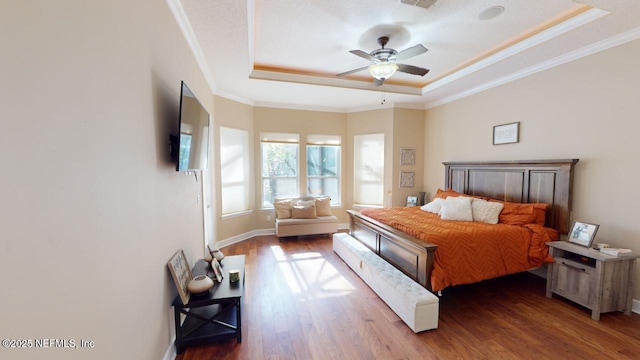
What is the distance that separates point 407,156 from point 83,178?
16.6ft

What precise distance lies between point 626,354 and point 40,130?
3721 millimetres

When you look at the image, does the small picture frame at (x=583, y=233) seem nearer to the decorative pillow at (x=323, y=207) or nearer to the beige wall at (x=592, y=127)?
the beige wall at (x=592, y=127)

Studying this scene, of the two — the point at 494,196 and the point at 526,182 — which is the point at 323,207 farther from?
the point at 526,182

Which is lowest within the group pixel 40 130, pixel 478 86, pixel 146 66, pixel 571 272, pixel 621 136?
pixel 571 272

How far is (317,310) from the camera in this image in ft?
8.15

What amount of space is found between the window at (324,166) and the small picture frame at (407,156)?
1.38m

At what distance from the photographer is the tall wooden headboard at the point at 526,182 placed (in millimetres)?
2867

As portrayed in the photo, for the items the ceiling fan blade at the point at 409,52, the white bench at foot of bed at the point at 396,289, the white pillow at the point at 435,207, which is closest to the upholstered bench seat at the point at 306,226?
the white bench at foot of bed at the point at 396,289

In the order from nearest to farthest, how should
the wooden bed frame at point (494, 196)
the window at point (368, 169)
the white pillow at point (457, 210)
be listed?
the wooden bed frame at point (494, 196)
the white pillow at point (457, 210)
the window at point (368, 169)

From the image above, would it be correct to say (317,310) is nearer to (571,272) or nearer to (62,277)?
(62,277)

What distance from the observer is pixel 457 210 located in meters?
3.34

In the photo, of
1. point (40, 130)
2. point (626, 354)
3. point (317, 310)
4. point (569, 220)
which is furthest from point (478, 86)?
point (40, 130)

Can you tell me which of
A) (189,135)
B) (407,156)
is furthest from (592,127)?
(189,135)

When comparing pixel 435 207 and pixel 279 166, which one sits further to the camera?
pixel 279 166
